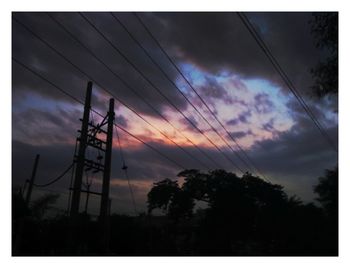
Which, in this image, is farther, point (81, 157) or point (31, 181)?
point (31, 181)

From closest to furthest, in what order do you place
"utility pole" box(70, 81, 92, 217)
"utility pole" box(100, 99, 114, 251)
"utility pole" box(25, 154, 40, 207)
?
"utility pole" box(70, 81, 92, 217) → "utility pole" box(100, 99, 114, 251) → "utility pole" box(25, 154, 40, 207)

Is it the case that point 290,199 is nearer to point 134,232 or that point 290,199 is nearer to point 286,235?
point 286,235

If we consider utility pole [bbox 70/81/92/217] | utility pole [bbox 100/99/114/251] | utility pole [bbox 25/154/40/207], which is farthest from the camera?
utility pole [bbox 25/154/40/207]

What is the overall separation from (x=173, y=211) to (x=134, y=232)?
12095mm

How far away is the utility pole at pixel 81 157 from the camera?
15078 millimetres

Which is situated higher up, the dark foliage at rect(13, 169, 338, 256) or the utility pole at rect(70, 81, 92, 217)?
the utility pole at rect(70, 81, 92, 217)

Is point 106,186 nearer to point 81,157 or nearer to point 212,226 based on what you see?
point 81,157

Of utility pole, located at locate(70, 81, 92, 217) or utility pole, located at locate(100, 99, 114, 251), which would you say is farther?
A: utility pole, located at locate(100, 99, 114, 251)

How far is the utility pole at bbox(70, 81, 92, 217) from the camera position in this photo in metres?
15.1

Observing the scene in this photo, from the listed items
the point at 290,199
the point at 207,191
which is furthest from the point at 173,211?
the point at 290,199

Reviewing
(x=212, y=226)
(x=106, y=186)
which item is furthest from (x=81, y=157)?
Answer: (x=212, y=226)

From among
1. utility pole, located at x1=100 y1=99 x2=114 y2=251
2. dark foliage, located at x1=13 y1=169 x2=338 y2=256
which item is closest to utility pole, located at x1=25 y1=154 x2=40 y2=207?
dark foliage, located at x1=13 y1=169 x2=338 y2=256

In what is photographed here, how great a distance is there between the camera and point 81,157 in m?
16.0

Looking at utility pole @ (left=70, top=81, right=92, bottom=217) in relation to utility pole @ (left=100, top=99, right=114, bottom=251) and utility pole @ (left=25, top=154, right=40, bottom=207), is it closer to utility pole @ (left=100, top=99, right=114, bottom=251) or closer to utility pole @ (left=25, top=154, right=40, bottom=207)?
utility pole @ (left=100, top=99, right=114, bottom=251)
